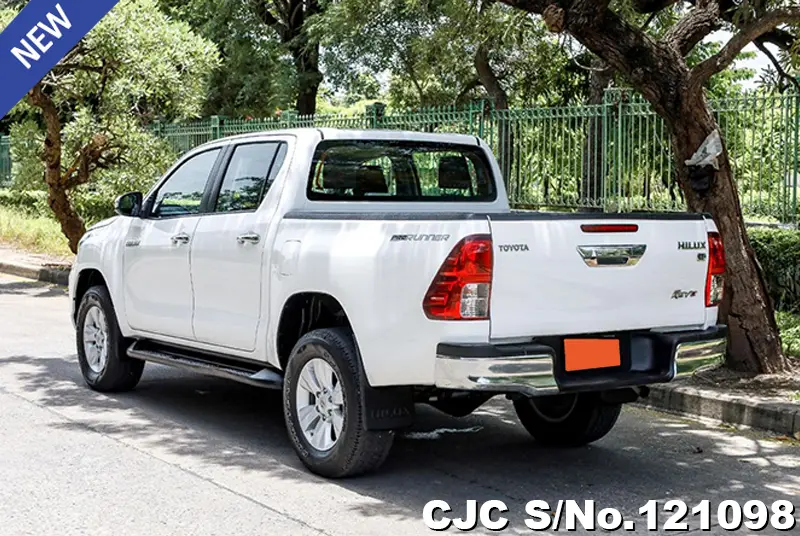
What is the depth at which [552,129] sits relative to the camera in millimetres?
13891

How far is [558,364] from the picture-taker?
5.57 metres

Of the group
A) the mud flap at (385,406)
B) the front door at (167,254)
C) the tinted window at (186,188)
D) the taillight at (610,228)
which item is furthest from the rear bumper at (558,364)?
the tinted window at (186,188)

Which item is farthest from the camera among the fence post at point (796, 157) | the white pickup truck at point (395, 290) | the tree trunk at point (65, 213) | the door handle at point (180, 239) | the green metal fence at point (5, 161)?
the green metal fence at point (5, 161)

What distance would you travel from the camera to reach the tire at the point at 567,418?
680 cm

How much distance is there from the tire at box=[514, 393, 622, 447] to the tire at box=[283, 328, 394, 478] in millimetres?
1389

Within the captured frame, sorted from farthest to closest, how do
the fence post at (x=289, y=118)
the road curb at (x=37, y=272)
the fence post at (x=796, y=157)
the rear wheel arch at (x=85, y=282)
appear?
1. the fence post at (x=289, y=118)
2. the road curb at (x=37, y=272)
3. the fence post at (x=796, y=157)
4. the rear wheel arch at (x=85, y=282)

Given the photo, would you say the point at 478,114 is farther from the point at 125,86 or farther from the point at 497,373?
the point at 497,373

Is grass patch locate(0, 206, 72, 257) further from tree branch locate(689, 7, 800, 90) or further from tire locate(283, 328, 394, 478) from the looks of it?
tire locate(283, 328, 394, 478)

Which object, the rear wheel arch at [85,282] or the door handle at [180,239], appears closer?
the door handle at [180,239]

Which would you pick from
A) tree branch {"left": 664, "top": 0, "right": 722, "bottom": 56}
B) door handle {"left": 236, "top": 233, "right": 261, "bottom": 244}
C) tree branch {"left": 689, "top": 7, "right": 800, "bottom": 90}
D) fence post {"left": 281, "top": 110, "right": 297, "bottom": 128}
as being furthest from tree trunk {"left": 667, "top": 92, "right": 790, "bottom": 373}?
fence post {"left": 281, "top": 110, "right": 297, "bottom": 128}

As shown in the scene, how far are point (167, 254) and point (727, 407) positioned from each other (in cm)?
416

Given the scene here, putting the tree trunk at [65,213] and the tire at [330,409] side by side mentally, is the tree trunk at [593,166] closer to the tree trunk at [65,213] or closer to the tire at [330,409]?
the tire at [330,409]

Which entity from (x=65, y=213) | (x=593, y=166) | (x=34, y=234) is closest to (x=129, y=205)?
(x=593, y=166)

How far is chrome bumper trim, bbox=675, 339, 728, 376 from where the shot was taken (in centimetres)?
600
